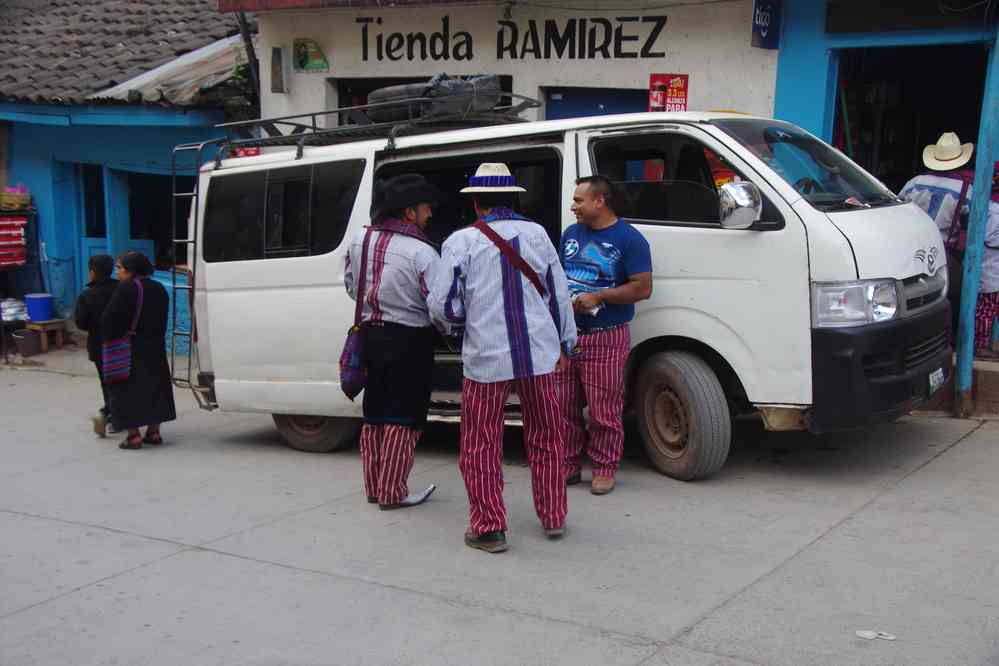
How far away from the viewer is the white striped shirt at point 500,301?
16.2ft

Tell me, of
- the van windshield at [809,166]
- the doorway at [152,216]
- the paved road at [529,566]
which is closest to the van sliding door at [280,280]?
the paved road at [529,566]

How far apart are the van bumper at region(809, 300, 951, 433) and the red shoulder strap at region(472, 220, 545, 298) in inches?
59.9

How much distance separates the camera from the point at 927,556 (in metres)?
4.84

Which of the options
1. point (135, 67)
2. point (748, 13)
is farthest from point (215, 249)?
point (135, 67)

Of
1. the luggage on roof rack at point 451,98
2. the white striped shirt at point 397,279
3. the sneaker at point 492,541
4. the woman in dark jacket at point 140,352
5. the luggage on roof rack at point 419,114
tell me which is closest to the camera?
the sneaker at point 492,541

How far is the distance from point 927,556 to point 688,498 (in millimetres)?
1312

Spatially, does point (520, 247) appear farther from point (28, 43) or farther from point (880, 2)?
point (28, 43)

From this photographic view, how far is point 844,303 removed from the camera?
5453mm

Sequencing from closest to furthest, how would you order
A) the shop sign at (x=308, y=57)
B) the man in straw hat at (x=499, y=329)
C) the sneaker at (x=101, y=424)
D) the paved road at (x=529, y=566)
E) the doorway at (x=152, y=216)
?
the paved road at (x=529, y=566) → the man in straw hat at (x=499, y=329) → the sneaker at (x=101, y=424) → the shop sign at (x=308, y=57) → the doorway at (x=152, y=216)

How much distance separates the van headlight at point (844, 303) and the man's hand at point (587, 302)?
107 cm

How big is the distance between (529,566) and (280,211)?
3286mm

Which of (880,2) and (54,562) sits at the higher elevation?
(880,2)

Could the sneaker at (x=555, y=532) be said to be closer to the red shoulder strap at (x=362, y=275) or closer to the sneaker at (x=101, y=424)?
the red shoulder strap at (x=362, y=275)

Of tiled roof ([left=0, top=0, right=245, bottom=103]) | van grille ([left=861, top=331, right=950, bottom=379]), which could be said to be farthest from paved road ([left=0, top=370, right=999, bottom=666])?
tiled roof ([left=0, top=0, right=245, bottom=103])
